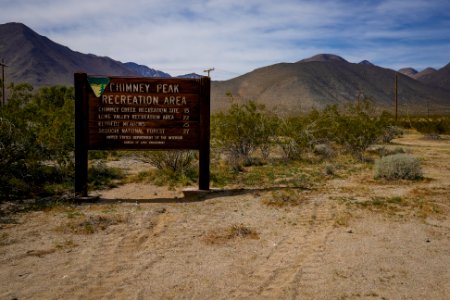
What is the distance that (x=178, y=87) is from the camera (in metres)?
9.57

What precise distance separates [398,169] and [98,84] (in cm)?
797

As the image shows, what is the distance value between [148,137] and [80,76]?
192cm

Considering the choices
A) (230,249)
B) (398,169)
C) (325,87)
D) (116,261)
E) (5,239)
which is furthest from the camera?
(325,87)

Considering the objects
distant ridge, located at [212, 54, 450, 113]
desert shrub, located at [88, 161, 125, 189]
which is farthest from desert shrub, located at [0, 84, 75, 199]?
distant ridge, located at [212, 54, 450, 113]

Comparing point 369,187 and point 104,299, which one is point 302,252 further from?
point 369,187

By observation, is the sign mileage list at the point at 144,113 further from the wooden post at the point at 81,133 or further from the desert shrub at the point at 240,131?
the desert shrub at the point at 240,131

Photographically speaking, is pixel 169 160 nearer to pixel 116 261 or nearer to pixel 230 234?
pixel 230 234

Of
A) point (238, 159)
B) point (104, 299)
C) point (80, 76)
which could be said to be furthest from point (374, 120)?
point (104, 299)

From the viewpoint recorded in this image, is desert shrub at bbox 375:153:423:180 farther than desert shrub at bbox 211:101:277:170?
No

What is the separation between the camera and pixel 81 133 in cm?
926

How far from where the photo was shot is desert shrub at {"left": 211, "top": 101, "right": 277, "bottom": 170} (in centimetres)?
1504

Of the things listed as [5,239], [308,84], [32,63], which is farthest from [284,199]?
[32,63]

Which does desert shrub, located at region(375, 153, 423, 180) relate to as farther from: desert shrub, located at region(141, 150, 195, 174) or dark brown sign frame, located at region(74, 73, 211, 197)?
desert shrub, located at region(141, 150, 195, 174)

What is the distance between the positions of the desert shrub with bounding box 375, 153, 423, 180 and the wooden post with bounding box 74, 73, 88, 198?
763cm
